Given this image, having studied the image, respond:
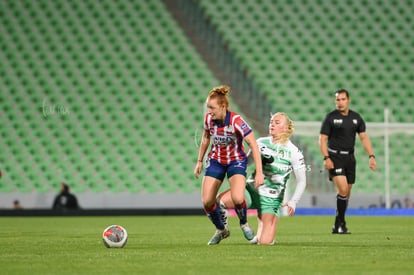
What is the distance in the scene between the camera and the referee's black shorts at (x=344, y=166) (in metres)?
11.7

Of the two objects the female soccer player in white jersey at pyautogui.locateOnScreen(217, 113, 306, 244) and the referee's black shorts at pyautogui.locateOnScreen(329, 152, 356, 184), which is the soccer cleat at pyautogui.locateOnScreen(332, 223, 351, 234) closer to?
the referee's black shorts at pyautogui.locateOnScreen(329, 152, 356, 184)

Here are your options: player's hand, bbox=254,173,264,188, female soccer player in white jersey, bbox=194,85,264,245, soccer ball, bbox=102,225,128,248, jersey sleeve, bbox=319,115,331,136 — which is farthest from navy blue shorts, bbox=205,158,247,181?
jersey sleeve, bbox=319,115,331,136

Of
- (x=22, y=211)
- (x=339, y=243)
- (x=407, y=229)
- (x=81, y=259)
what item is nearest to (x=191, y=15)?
(x=22, y=211)

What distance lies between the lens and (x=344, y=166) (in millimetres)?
11742

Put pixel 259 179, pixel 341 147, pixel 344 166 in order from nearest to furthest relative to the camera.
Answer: pixel 259 179, pixel 344 166, pixel 341 147

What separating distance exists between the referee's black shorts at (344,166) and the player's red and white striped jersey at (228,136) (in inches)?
123

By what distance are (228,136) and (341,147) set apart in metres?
3.53

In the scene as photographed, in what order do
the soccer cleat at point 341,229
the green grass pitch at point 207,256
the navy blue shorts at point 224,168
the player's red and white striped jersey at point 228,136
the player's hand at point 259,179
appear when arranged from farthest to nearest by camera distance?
the soccer cleat at point 341,229 → the navy blue shorts at point 224,168 → the player's red and white striped jersey at point 228,136 → the player's hand at point 259,179 → the green grass pitch at point 207,256

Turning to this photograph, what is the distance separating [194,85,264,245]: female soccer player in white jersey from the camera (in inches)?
336

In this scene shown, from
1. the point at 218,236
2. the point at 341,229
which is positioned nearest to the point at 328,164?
the point at 341,229

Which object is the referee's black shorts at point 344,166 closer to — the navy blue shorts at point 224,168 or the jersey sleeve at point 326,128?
the jersey sleeve at point 326,128

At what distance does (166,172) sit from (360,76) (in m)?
5.94

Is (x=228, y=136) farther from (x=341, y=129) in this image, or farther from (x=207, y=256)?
(x=341, y=129)

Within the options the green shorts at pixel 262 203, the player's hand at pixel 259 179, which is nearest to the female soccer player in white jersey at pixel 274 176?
the green shorts at pixel 262 203
